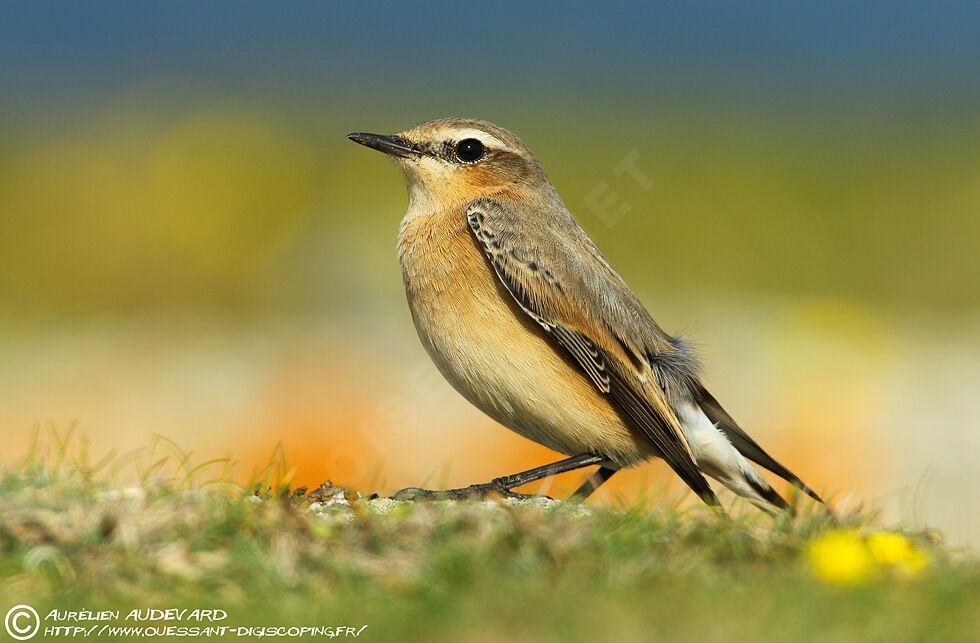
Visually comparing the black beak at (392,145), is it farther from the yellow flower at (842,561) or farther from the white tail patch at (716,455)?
the yellow flower at (842,561)

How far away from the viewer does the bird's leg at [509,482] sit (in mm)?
9373

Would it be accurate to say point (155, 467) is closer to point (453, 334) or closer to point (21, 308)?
point (453, 334)

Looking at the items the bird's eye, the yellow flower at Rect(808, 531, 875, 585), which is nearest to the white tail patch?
the bird's eye

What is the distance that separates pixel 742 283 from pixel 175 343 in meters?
10.5

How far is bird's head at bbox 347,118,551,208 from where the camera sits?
435 inches

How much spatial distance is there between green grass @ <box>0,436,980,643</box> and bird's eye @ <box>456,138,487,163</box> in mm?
4094

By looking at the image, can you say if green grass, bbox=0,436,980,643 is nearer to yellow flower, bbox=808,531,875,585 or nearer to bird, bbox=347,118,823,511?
yellow flower, bbox=808,531,875,585

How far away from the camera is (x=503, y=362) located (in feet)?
31.9

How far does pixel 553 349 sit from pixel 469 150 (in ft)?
6.87

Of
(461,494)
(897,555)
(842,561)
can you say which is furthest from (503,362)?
(842,561)

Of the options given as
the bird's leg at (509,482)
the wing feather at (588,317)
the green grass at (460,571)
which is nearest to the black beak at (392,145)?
the wing feather at (588,317)

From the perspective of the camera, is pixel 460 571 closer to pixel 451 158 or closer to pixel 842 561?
pixel 842 561

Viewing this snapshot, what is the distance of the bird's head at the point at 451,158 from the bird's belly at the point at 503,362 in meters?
1.00

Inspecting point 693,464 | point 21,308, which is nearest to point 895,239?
point 21,308
